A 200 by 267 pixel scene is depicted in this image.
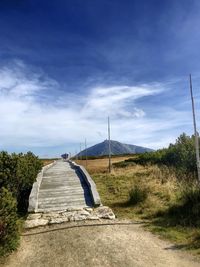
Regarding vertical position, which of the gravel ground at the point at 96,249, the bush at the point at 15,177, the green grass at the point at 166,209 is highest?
the bush at the point at 15,177

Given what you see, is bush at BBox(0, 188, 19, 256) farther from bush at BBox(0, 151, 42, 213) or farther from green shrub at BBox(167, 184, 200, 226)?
green shrub at BBox(167, 184, 200, 226)

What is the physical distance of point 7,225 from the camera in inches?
336

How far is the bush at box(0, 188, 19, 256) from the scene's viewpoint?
8.33 meters

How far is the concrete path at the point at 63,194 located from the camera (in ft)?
46.0

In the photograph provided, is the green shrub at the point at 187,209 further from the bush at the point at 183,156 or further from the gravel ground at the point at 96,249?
the bush at the point at 183,156

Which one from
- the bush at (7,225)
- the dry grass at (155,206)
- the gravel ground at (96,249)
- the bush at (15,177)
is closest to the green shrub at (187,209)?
the dry grass at (155,206)

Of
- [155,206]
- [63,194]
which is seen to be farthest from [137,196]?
[63,194]

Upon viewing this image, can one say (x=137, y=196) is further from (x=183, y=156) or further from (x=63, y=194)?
(x=183, y=156)

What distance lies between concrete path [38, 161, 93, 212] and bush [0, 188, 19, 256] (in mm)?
4460

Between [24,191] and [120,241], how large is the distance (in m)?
8.03

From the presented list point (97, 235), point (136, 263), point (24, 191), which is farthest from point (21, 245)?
point (24, 191)

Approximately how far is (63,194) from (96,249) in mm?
7113

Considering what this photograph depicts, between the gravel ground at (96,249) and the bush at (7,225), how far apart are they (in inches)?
13.0

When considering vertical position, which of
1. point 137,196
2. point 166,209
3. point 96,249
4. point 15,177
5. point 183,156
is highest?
point 183,156
